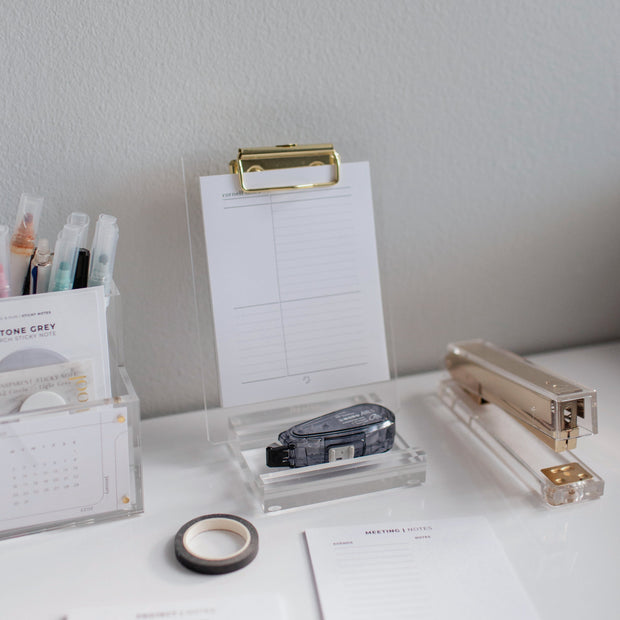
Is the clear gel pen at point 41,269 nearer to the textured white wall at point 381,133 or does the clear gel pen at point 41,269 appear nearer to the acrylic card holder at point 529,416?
the textured white wall at point 381,133

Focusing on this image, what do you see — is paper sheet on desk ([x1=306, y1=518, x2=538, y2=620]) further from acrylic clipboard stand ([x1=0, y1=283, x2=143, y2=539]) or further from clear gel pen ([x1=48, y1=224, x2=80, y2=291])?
clear gel pen ([x1=48, y1=224, x2=80, y2=291])

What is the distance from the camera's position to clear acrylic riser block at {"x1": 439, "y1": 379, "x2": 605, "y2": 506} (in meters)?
0.65

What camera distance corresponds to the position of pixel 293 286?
0.76 m

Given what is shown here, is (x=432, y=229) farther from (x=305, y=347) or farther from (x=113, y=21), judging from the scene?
(x=113, y=21)

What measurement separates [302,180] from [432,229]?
0.22 metres

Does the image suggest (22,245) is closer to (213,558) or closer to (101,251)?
(101,251)

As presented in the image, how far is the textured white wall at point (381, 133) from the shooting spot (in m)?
0.73

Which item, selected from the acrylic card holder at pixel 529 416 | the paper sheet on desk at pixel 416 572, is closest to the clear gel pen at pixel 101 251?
the paper sheet on desk at pixel 416 572

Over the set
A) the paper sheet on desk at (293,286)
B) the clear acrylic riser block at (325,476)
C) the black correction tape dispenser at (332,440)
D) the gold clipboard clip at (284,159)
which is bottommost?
the clear acrylic riser block at (325,476)

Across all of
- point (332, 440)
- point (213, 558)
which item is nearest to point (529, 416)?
point (332, 440)

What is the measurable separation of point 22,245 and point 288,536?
37 centimetres

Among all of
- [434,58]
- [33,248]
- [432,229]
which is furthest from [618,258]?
[33,248]

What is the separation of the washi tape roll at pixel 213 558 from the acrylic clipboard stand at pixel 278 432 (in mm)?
40

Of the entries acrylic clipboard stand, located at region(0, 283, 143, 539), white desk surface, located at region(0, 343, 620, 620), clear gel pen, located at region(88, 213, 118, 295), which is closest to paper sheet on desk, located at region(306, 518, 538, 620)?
white desk surface, located at region(0, 343, 620, 620)
